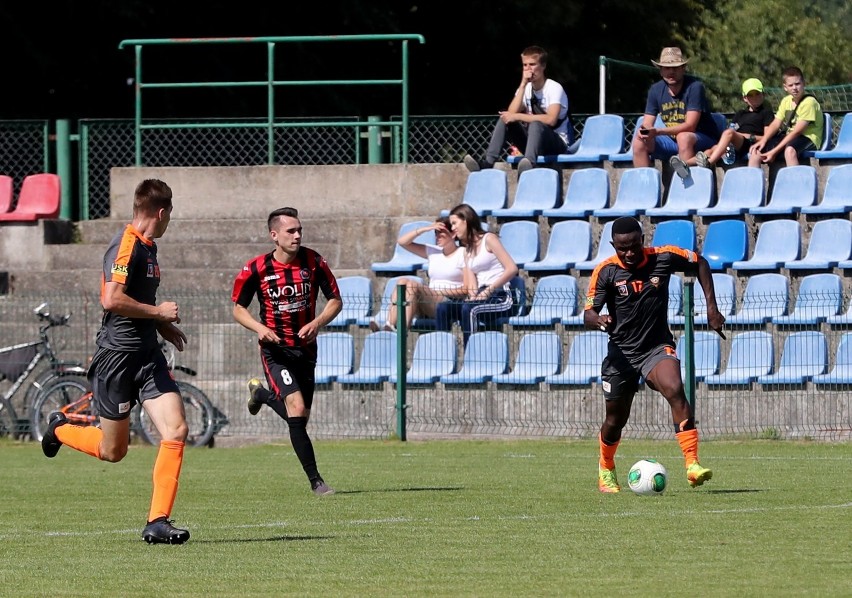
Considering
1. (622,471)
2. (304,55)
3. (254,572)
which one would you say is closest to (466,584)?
(254,572)

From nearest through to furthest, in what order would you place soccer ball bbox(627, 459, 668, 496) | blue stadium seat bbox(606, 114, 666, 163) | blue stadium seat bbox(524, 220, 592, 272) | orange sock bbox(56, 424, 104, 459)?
orange sock bbox(56, 424, 104, 459)
soccer ball bbox(627, 459, 668, 496)
blue stadium seat bbox(524, 220, 592, 272)
blue stadium seat bbox(606, 114, 666, 163)

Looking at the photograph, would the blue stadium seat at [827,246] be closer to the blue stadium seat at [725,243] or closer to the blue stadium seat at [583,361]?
the blue stadium seat at [725,243]

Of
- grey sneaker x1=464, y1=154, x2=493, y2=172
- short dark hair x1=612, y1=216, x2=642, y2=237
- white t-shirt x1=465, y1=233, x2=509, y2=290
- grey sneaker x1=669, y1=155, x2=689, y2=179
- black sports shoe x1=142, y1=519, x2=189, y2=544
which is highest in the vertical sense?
grey sneaker x1=464, y1=154, x2=493, y2=172

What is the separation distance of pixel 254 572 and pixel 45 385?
1091 centimetres

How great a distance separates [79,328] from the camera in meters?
18.9

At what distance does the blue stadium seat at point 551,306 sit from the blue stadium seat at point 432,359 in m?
0.75

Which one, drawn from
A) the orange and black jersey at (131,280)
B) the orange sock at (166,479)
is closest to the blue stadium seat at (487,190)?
the orange and black jersey at (131,280)

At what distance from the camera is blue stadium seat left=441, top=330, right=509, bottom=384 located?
17.1 m

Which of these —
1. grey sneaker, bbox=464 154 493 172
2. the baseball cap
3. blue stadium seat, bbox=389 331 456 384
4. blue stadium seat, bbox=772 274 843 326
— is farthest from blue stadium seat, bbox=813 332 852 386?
grey sneaker, bbox=464 154 493 172

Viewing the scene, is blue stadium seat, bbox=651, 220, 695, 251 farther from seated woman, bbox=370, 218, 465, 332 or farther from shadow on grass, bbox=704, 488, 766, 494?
shadow on grass, bbox=704, 488, 766, 494

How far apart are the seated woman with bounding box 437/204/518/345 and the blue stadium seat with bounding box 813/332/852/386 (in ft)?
11.3

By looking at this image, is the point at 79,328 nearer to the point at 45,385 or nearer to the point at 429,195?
the point at 45,385

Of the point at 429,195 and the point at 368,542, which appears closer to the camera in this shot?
the point at 368,542

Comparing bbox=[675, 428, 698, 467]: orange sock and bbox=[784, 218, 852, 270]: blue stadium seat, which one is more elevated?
bbox=[784, 218, 852, 270]: blue stadium seat
